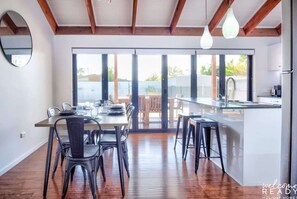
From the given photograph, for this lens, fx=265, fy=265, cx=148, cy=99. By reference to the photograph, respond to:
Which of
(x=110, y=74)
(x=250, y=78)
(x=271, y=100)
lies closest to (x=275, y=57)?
(x=250, y=78)

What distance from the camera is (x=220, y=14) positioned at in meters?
5.57

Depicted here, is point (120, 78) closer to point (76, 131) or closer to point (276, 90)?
point (276, 90)

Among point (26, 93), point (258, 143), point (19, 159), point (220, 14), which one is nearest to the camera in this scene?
point (258, 143)

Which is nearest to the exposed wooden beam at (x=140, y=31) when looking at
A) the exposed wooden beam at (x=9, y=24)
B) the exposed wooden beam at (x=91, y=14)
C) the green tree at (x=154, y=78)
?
the exposed wooden beam at (x=91, y=14)

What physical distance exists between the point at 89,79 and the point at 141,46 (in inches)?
58.8

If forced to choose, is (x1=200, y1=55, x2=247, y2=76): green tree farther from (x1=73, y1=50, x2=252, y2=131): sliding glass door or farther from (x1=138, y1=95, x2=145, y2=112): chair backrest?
(x1=138, y1=95, x2=145, y2=112): chair backrest

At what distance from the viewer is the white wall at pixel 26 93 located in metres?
3.73

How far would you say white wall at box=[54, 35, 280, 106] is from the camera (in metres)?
6.22

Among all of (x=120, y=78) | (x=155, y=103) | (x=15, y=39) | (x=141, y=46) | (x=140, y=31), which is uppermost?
(x=140, y=31)

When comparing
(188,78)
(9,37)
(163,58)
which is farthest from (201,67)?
(9,37)

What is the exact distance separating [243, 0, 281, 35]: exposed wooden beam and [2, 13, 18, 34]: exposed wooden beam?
474 centimetres

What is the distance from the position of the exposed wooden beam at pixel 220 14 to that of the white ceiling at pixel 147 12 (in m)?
0.08

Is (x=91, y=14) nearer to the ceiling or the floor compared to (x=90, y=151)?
nearer to the ceiling

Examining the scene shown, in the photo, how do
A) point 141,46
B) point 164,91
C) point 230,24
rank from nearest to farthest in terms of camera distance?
1. point 230,24
2. point 141,46
3. point 164,91
